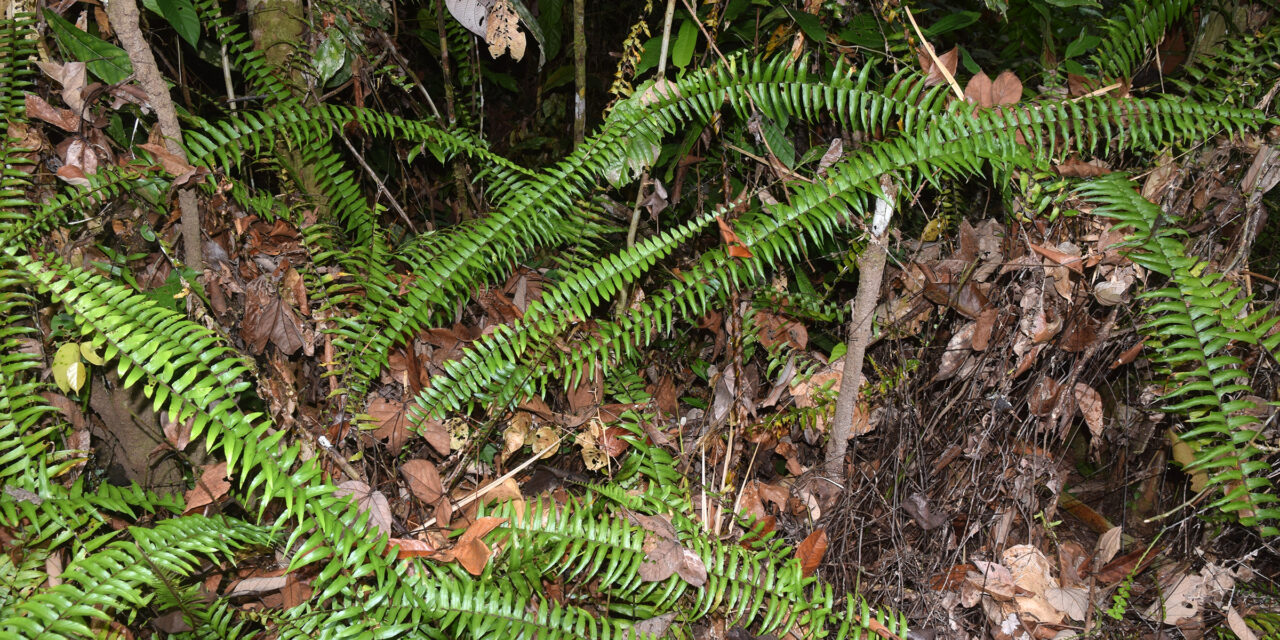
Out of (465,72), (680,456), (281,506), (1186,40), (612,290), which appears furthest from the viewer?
(465,72)

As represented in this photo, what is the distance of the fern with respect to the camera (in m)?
1.97

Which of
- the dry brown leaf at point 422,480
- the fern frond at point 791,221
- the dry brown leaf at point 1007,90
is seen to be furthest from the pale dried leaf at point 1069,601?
the dry brown leaf at point 422,480

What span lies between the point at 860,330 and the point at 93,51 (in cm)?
238

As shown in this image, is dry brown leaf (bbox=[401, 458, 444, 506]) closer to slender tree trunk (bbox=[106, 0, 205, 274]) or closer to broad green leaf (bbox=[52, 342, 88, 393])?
broad green leaf (bbox=[52, 342, 88, 393])

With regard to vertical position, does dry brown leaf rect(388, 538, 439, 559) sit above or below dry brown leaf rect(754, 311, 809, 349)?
above

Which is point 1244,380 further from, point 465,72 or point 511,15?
point 465,72

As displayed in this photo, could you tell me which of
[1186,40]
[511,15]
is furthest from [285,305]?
[1186,40]

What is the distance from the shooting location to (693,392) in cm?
293

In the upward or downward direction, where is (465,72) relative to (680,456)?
upward

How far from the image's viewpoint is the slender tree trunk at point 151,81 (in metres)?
2.15

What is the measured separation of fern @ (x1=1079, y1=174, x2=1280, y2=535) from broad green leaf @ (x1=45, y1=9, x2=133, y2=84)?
109 inches

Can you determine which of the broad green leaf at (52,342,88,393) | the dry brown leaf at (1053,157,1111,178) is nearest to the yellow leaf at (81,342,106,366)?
the broad green leaf at (52,342,88,393)

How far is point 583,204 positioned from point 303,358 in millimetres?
1055

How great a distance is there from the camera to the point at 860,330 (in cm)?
237
